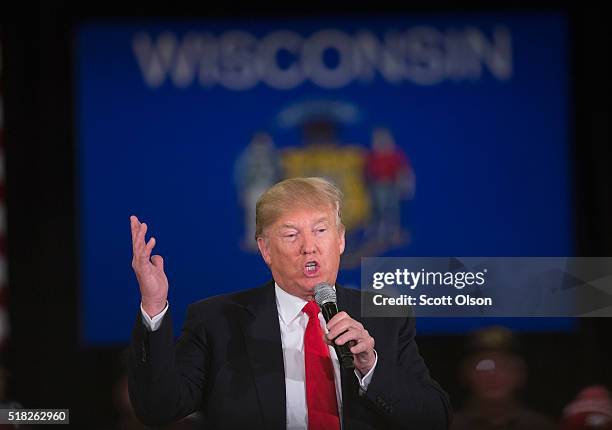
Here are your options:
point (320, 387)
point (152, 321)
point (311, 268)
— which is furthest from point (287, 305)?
point (152, 321)

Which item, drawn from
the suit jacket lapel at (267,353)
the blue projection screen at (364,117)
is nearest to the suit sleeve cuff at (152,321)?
the suit jacket lapel at (267,353)

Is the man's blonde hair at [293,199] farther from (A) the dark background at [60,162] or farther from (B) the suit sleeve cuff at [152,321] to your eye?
(A) the dark background at [60,162]

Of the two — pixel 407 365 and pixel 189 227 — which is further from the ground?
pixel 189 227

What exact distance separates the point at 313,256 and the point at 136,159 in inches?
78.3

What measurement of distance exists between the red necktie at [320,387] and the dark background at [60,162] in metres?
2.27

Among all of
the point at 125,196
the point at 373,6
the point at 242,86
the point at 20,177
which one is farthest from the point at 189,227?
the point at 373,6

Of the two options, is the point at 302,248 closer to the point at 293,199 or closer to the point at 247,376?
the point at 293,199

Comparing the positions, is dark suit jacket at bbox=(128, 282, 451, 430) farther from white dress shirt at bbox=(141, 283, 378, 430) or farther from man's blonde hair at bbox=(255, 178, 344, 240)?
man's blonde hair at bbox=(255, 178, 344, 240)

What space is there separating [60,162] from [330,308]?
284 cm

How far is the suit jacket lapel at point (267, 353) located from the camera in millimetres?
2455

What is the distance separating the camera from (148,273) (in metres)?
2.24

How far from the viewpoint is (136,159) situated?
170 inches

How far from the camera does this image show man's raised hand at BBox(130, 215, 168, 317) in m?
2.23

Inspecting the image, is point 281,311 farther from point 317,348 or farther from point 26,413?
point 26,413
